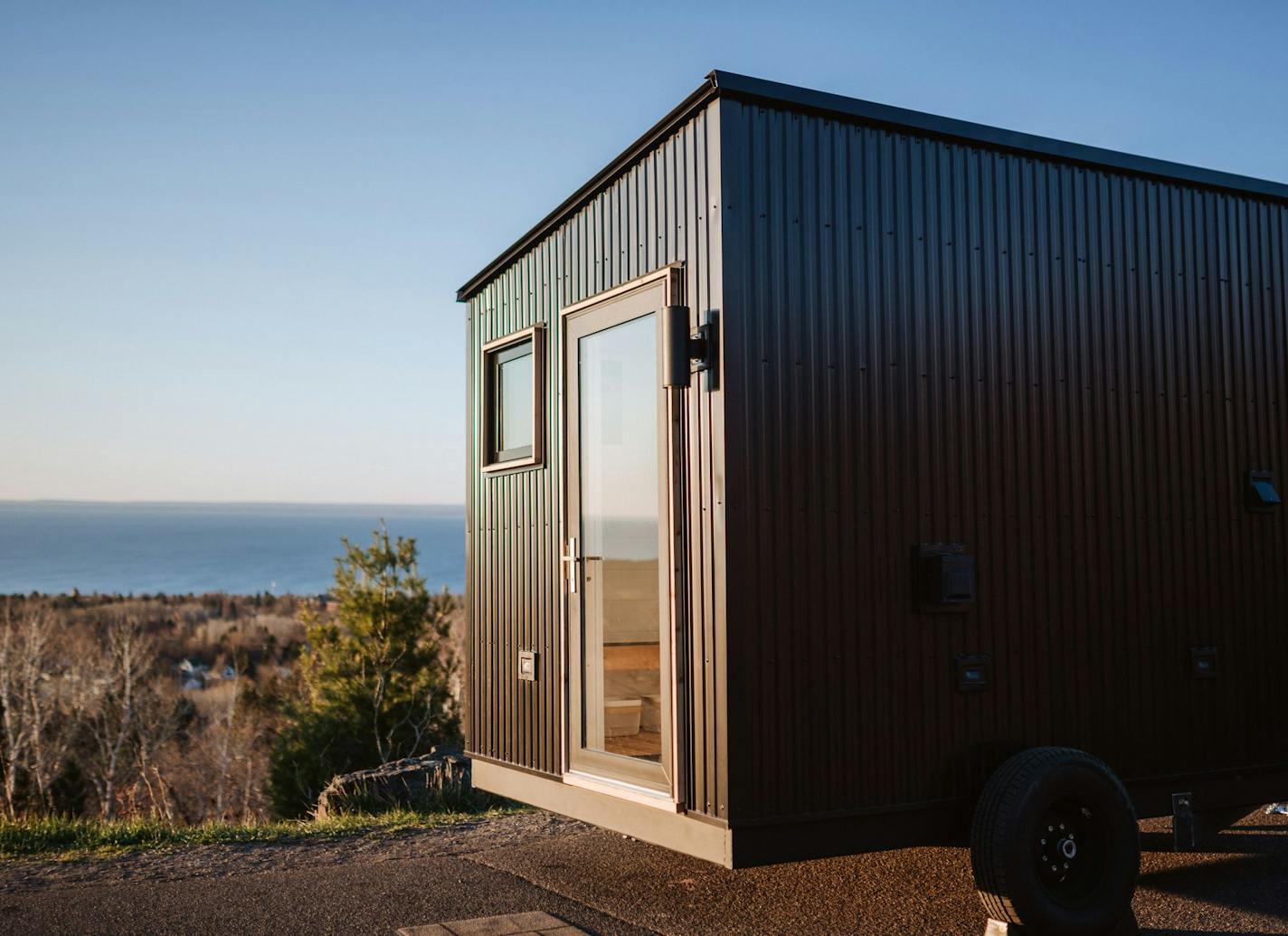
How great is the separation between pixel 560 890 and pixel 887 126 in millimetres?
3519

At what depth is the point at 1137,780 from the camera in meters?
5.25

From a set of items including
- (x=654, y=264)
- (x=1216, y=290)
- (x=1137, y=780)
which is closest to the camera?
(x=654, y=264)

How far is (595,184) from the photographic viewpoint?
5.41 m

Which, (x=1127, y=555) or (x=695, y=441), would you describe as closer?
(x=695, y=441)

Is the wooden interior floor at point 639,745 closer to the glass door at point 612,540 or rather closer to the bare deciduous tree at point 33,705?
the glass door at point 612,540

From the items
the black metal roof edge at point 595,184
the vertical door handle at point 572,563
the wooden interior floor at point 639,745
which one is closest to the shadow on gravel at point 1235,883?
the wooden interior floor at point 639,745

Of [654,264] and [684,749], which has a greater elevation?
[654,264]

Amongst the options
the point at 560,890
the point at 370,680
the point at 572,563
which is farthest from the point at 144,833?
the point at 370,680

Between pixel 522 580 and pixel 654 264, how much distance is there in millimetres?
1865

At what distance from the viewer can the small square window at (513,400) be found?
5.85m

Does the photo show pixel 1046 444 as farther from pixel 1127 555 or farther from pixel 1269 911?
pixel 1269 911

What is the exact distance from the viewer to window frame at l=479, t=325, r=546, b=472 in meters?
5.80

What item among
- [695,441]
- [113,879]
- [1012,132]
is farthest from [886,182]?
[113,879]

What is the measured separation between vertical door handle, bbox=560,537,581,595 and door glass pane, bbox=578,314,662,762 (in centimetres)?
5
